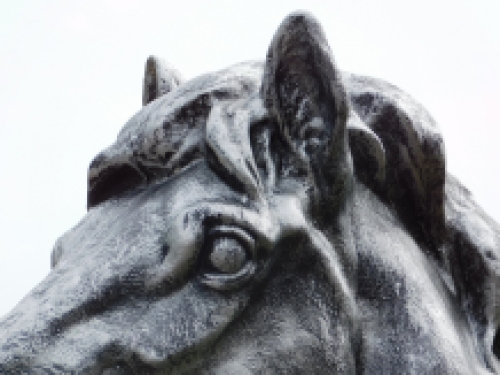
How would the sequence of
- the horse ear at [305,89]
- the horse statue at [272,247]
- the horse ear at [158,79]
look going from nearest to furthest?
the horse statue at [272,247] → the horse ear at [305,89] → the horse ear at [158,79]

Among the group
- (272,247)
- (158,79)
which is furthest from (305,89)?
(158,79)

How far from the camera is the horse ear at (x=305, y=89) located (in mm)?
1300

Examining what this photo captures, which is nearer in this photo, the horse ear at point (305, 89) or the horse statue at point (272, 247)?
the horse statue at point (272, 247)

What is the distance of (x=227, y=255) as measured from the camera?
120 cm

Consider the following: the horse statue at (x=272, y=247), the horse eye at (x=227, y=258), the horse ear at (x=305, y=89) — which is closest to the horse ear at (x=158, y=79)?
the horse statue at (x=272, y=247)

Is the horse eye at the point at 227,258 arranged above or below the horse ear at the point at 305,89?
below

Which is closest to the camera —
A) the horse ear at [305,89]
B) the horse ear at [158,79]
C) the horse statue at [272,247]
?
the horse statue at [272,247]

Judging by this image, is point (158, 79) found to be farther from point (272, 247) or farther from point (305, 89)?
point (272, 247)

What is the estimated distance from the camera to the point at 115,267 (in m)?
1.20

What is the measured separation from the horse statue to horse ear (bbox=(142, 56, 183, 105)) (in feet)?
1.22

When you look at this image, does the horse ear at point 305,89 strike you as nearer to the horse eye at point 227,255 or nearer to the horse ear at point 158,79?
the horse eye at point 227,255

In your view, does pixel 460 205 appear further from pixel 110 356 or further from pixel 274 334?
pixel 110 356

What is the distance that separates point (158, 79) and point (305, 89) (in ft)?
2.11

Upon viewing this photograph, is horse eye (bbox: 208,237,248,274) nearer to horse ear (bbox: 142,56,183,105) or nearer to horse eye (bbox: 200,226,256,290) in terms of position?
horse eye (bbox: 200,226,256,290)
